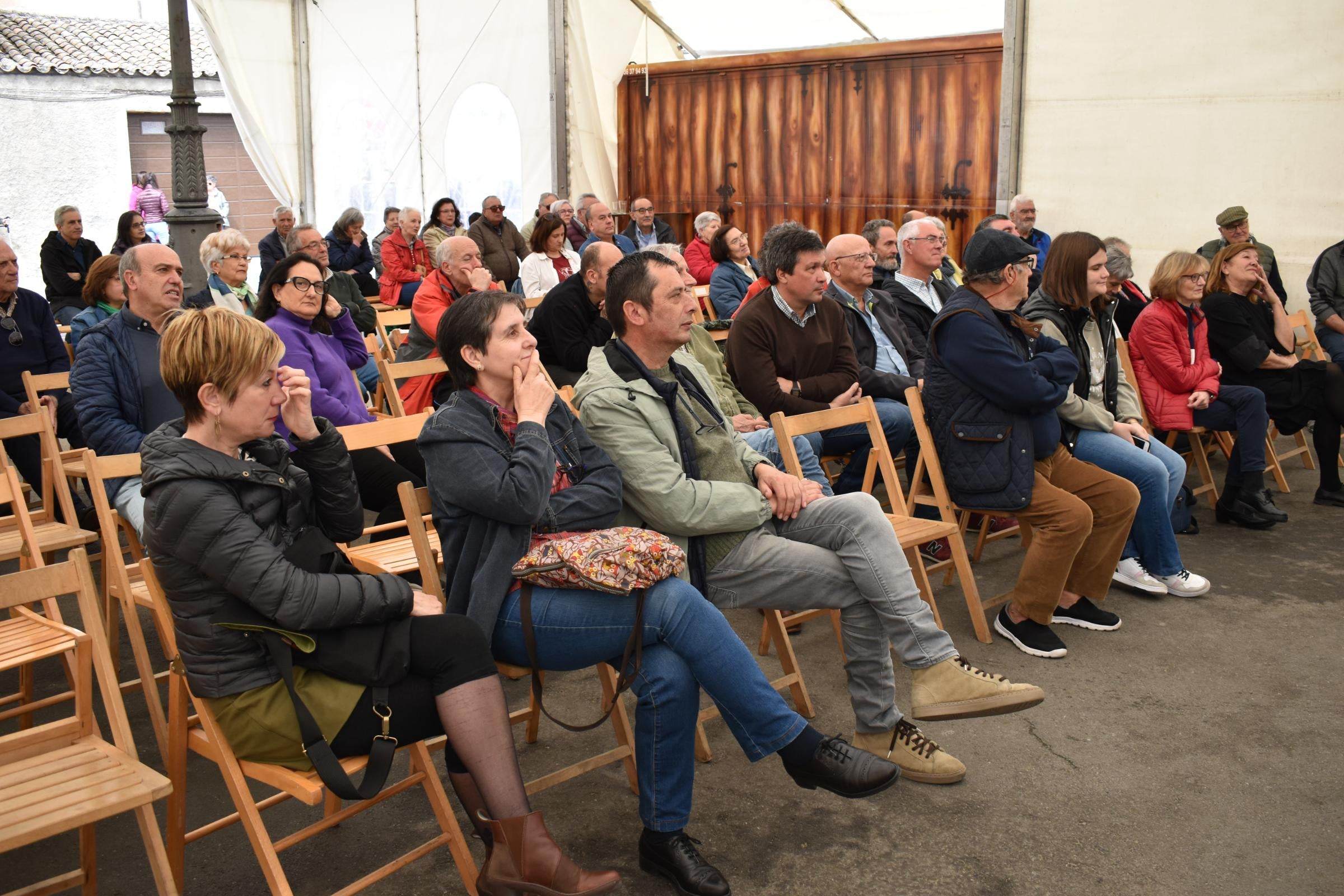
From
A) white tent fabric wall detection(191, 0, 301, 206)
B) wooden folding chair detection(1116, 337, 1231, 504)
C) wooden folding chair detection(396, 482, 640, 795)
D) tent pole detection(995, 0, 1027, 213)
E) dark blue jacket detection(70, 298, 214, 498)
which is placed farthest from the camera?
white tent fabric wall detection(191, 0, 301, 206)

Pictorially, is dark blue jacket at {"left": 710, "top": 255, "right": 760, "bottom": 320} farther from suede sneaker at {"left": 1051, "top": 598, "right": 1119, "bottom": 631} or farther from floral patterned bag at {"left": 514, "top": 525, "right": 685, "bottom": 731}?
floral patterned bag at {"left": 514, "top": 525, "right": 685, "bottom": 731}

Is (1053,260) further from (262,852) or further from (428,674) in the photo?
(262,852)

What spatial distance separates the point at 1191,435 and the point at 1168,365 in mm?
526

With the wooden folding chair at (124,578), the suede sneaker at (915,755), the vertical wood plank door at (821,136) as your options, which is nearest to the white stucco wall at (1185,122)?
the vertical wood plank door at (821,136)

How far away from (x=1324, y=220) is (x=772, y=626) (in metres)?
6.89

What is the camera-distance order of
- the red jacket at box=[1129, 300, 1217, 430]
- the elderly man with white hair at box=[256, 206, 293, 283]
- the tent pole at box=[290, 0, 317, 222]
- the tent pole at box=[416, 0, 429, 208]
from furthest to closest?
1. the tent pole at box=[290, 0, 317, 222]
2. the tent pole at box=[416, 0, 429, 208]
3. the elderly man with white hair at box=[256, 206, 293, 283]
4. the red jacket at box=[1129, 300, 1217, 430]

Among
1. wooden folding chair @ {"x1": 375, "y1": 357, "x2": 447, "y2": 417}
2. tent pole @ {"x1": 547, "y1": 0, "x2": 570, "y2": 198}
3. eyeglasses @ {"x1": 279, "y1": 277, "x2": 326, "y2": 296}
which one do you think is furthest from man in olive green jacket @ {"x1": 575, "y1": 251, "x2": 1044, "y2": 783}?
tent pole @ {"x1": 547, "y1": 0, "x2": 570, "y2": 198}

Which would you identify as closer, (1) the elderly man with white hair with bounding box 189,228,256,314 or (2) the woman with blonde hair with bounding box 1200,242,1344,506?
(1) the elderly man with white hair with bounding box 189,228,256,314

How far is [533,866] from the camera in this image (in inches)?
96.7

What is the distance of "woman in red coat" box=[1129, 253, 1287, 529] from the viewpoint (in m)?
5.56

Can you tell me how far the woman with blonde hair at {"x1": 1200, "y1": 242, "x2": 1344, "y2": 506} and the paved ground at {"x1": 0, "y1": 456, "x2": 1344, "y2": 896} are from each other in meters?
2.33

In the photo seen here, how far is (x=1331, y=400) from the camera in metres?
6.13

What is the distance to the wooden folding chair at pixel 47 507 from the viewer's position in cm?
382

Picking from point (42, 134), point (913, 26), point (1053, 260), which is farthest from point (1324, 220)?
point (42, 134)
